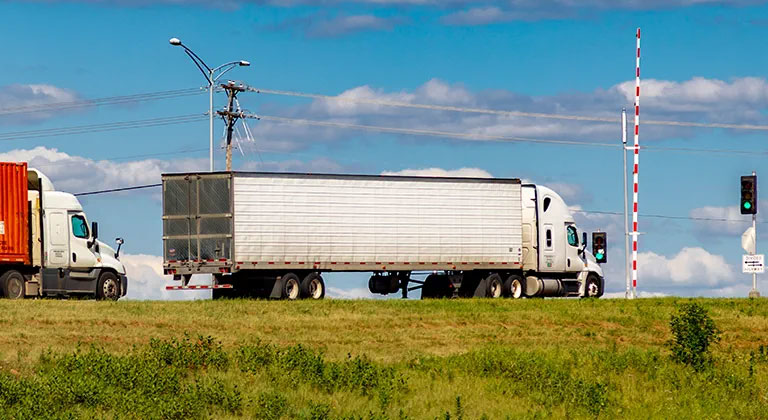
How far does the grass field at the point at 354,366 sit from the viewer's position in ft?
67.8

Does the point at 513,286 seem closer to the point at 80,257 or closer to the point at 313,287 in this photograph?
the point at 313,287

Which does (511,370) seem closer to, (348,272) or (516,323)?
(516,323)

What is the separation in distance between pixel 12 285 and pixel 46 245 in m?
1.62

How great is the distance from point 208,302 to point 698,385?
16460 millimetres

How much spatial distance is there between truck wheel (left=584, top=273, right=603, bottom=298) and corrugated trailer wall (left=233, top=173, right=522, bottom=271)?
463 centimetres

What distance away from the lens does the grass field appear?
2068 centimetres

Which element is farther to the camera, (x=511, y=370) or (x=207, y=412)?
(x=511, y=370)

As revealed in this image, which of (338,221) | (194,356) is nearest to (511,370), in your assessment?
(194,356)

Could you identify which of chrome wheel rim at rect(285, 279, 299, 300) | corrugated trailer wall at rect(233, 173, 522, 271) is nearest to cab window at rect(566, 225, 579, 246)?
corrugated trailer wall at rect(233, 173, 522, 271)

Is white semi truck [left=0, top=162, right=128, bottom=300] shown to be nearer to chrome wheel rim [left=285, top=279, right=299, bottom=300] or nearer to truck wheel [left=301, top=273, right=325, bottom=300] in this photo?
chrome wheel rim [left=285, top=279, right=299, bottom=300]

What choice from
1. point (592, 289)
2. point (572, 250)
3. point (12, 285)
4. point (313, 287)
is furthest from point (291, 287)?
point (592, 289)

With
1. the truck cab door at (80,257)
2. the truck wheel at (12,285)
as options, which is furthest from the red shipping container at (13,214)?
the truck cab door at (80,257)

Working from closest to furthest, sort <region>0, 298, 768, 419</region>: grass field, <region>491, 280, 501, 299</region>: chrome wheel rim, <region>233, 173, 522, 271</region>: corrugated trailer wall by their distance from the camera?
<region>0, 298, 768, 419</region>: grass field → <region>233, 173, 522, 271</region>: corrugated trailer wall → <region>491, 280, 501, 299</region>: chrome wheel rim

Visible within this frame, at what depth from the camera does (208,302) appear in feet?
121
